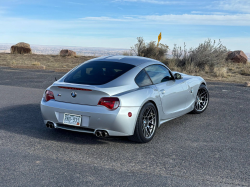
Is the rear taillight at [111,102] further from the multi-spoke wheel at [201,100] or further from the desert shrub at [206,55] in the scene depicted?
the desert shrub at [206,55]

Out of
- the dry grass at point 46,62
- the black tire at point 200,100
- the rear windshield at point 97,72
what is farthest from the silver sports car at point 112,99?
the dry grass at point 46,62

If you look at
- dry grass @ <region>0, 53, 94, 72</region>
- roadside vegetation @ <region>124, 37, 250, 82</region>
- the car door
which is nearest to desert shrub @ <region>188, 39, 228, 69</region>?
roadside vegetation @ <region>124, 37, 250, 82</region>

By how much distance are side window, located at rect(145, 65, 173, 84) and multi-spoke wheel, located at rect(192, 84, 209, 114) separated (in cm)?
153

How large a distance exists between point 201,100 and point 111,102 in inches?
148

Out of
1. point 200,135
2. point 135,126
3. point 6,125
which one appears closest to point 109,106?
point 135,126

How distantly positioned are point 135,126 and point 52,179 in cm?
175

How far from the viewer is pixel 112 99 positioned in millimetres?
4965

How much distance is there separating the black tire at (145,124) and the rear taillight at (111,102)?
0.48 meters

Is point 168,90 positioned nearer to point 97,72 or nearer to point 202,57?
point 97,72

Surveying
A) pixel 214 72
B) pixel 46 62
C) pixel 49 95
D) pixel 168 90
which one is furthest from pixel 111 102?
pixel 46 62

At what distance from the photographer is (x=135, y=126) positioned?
17.0 ft

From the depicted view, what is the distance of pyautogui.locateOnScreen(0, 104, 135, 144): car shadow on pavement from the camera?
18.2ft

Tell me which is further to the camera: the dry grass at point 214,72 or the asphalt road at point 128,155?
the dry grass at point 214,72

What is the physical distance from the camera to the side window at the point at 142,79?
221 inches
